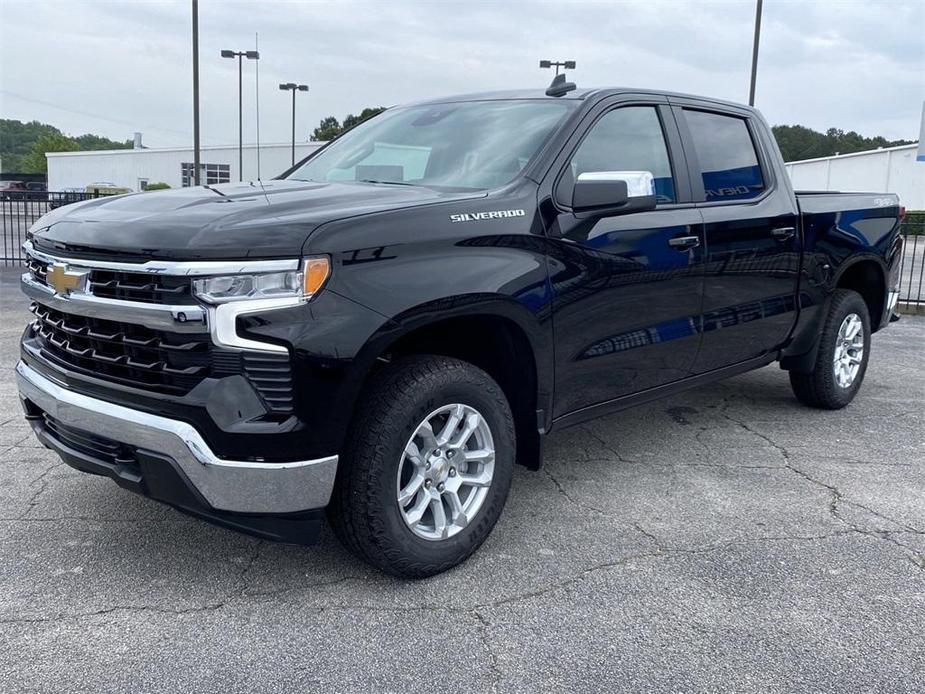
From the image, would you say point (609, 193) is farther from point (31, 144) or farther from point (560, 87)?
point (31, 144)

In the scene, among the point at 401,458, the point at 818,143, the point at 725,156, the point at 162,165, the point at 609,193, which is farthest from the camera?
the point at 818,143

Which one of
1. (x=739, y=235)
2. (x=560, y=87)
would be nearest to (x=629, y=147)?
(x=560, y=87)

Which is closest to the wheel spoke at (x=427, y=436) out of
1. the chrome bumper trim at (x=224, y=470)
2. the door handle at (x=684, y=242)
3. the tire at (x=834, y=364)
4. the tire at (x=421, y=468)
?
the tire at (x=421, y=468)

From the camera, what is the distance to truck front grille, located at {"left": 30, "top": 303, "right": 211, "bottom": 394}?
2699mm

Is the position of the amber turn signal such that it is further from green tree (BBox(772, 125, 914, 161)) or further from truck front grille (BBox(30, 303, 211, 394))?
green tree (BBox(772, 125, 914, 161))

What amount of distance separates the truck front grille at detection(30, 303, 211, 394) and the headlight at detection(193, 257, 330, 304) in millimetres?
139

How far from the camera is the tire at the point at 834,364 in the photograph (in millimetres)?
5414

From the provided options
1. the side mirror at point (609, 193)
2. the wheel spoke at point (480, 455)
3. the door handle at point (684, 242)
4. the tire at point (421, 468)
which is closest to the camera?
the tire at point (421, 468)

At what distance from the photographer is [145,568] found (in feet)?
10.6

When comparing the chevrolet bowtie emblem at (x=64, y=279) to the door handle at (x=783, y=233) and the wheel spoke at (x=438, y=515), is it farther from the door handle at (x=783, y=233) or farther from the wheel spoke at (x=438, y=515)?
the door handle at (x=783, y=233)

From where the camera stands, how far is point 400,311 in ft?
9.41

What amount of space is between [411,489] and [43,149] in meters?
122

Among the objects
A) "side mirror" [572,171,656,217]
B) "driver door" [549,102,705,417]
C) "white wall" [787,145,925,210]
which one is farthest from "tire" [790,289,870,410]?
"white wall" [787,145,925,210]

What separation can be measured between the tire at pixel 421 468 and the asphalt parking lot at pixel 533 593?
0.17 meters
